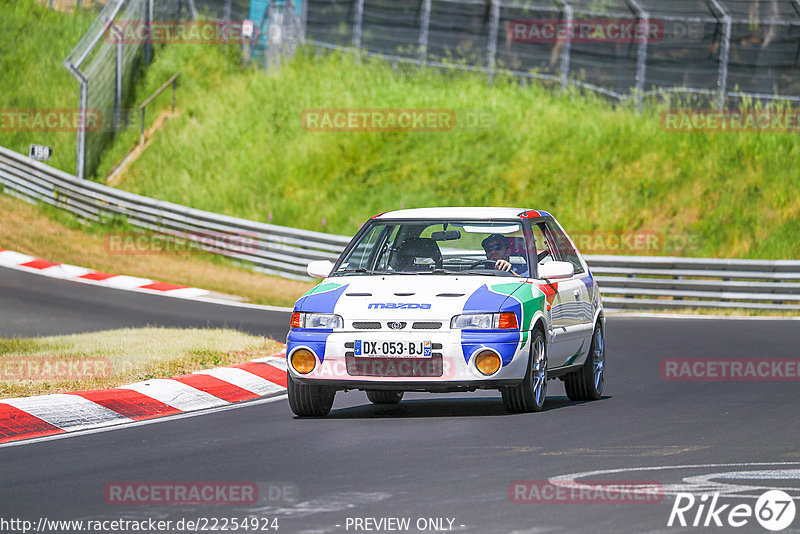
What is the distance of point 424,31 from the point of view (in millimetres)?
34406

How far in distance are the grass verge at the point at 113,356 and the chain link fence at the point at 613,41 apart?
17.4 meters

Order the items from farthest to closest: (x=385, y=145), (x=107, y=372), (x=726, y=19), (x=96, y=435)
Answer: (x=385, y=145) < (x=726, y=19) < (x=107, y=372) < (x=96, y=435)

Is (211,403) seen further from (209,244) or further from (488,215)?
(209,244)

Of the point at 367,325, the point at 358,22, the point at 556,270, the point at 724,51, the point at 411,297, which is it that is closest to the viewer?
the point at 367,325

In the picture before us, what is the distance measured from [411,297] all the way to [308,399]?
1191 millimetres

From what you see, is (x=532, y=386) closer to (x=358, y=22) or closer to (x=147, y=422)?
(x=147, y=422)

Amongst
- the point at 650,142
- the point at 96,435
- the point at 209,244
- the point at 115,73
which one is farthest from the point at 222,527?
the point at 115,73

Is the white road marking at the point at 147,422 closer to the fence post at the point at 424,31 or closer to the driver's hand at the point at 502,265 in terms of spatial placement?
the driver's hand at the point at 502,265

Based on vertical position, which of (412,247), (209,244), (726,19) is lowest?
(209,244)

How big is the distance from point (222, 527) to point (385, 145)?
95.9 ft

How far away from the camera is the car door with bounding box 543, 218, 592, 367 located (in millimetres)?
11141

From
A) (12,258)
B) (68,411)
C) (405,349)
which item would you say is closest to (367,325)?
(405,349)

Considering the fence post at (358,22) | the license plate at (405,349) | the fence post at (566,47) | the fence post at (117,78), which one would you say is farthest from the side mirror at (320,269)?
the fence post at (117,78)

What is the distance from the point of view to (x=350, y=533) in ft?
20.3
